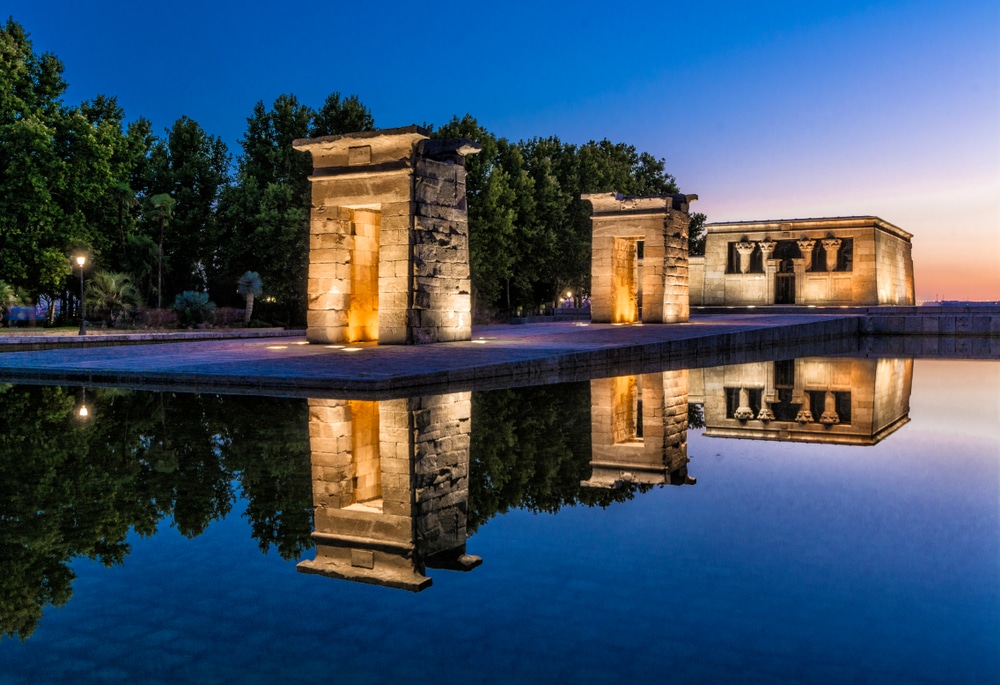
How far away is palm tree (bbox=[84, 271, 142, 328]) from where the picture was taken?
3145 centimetres

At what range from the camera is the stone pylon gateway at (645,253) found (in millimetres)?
25781

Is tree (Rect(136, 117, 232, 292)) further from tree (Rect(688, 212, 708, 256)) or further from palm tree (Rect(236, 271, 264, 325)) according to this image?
tree (Rect(688, 212, 708, 256))

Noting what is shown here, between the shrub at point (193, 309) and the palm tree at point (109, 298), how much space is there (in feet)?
5.21

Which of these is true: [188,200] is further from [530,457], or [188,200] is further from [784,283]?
[530,457]

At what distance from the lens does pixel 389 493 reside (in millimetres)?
4879

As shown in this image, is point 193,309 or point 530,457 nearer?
point 530,457

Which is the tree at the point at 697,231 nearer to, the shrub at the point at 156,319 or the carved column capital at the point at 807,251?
the carved column capital at the point at 807,251

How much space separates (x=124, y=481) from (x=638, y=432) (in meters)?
4.16

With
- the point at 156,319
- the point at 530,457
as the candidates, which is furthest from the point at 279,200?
the point at 530,457

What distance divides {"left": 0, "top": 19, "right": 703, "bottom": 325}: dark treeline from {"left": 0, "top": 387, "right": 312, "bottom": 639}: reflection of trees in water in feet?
70.2

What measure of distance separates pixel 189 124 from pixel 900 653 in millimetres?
45822

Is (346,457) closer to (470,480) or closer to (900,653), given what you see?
(470,480)

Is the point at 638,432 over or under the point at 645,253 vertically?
under

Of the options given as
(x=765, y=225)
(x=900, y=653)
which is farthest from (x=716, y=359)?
(x=765, y=225)
